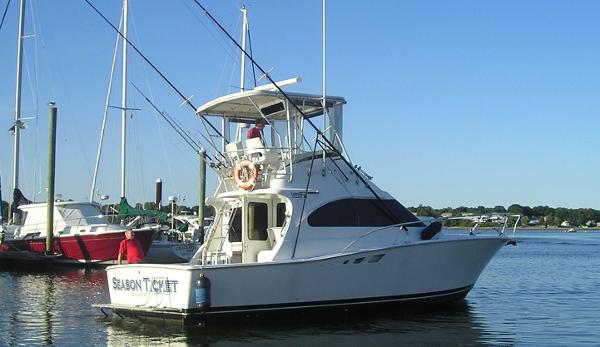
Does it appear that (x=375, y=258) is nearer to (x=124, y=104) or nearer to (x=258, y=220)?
(x=258, y=220)

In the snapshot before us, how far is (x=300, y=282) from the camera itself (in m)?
14.1

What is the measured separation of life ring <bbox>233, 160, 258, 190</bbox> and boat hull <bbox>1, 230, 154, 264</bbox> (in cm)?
1708

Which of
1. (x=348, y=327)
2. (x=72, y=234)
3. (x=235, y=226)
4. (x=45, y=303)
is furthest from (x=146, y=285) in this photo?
(x=72, y=234)

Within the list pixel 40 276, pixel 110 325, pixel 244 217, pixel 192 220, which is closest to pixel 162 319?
pixel 110 325

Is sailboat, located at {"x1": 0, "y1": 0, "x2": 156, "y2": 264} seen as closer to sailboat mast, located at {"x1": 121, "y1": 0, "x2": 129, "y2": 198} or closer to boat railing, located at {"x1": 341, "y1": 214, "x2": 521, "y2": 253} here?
sailboat mast, located at {"x1": 121, "y1": 0, "x2": 129, "y2": 198}

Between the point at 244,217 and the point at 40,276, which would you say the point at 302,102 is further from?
the point at 40,276

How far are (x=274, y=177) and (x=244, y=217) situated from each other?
41.1 inches

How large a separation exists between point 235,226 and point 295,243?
1848 mm

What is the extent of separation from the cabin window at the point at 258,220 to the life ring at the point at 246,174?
0.47m

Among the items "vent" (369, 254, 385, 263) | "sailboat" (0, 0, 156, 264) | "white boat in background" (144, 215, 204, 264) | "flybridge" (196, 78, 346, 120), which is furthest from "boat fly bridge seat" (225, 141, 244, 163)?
"white boat in background" (144, 215, 204, 264)

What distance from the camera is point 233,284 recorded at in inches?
538

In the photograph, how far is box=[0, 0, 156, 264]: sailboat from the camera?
31.5 m

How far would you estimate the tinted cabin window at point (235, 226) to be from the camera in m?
16.0

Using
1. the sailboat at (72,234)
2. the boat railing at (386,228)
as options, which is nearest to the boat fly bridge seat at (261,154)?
the boat railing at (386,228)
